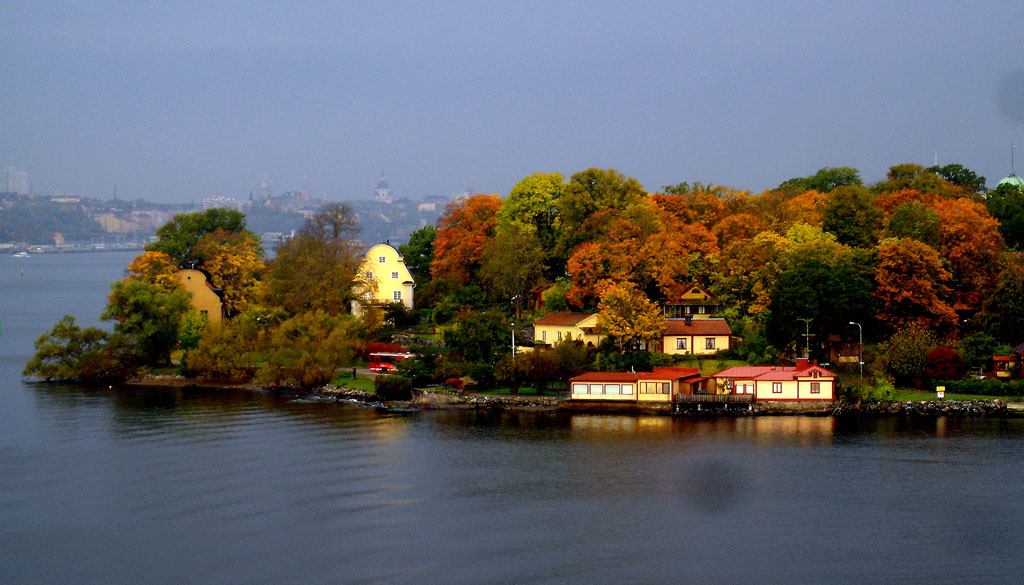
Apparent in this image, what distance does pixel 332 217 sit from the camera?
4366cm

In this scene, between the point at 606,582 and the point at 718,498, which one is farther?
the point at 718,498

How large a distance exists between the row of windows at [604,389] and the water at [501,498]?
3.95ft

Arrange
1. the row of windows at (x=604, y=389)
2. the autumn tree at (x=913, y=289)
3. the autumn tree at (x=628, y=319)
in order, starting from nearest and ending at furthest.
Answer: the row of windows at (x=604, y=389) < the autumn tree at (x=913, y=289) < the autumn tree at (x=628, y=319)

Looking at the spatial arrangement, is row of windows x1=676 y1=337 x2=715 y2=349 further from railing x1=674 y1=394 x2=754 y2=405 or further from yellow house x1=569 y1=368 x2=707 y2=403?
railing x1=674 y1=394 x2=754 y2=405

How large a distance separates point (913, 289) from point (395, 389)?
47.8 feet

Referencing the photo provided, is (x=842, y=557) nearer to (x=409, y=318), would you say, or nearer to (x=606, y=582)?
(x=606, y=582)

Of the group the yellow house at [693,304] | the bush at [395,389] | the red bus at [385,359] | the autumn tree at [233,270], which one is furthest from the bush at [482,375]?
the autumn tree at [233,270]

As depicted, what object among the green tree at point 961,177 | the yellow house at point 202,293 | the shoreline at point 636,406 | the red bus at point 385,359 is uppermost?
the green tree at point 961,177

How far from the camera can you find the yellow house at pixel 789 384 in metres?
29.2

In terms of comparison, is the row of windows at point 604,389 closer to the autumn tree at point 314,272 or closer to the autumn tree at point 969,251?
the autumn tree at point 969,251

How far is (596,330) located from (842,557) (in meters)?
17.6

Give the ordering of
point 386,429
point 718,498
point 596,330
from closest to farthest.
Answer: point 718,498 < point 386,429 < point 596,330

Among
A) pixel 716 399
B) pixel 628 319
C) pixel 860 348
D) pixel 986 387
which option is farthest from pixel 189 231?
pixel 986 387

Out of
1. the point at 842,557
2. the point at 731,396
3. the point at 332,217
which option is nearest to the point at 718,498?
the point at 842,557
